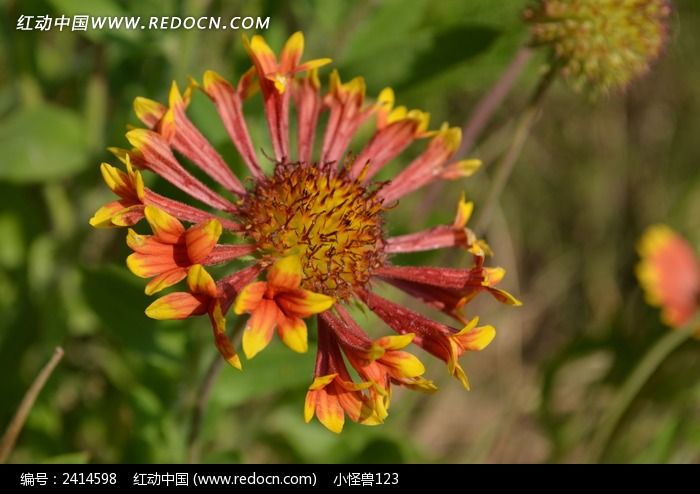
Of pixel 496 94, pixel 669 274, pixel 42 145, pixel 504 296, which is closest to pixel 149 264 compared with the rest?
pixel 504 296

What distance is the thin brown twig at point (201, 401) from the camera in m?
1.90

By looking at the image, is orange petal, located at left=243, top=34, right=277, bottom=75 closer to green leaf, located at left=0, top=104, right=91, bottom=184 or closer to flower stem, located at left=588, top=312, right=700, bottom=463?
green leaf, located at left=0, top=104, right=91, bottom=184

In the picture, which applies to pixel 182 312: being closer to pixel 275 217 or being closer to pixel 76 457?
pixel 275 217

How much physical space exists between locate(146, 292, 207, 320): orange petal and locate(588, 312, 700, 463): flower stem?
1.72 meters

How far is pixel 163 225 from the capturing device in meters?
1.58

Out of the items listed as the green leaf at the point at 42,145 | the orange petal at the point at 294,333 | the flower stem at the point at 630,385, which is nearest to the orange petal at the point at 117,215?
the orange petal at the point at 294,333

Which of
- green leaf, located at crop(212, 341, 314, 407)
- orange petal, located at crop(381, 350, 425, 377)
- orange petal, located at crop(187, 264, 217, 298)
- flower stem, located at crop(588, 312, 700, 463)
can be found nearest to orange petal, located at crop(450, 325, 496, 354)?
orange petal, located at crop(381, 350, 425, 377)

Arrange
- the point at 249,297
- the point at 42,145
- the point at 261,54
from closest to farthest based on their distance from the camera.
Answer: the point at 249,297 → the point at 261,54 → the point at 42,145

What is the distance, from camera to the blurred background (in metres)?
2.28

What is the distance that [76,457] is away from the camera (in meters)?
1.86

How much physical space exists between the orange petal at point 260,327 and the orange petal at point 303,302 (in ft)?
0.07

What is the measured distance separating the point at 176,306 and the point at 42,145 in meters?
1.18

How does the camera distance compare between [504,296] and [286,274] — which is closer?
[286,274]

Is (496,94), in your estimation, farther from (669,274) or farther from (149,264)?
(669,274)
